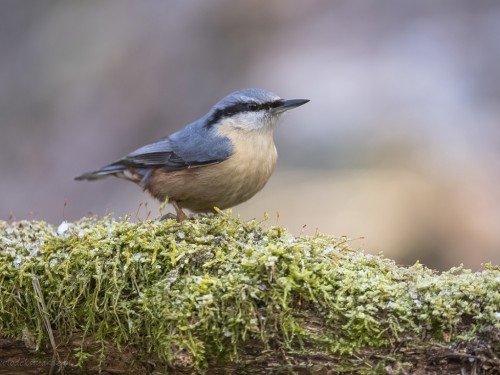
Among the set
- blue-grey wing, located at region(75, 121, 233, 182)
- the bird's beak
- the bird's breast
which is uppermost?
the bird's beak

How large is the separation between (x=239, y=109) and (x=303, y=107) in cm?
413

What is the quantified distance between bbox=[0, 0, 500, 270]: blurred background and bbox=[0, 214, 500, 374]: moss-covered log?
3.81 metres

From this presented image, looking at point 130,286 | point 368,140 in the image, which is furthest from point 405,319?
point 368,140

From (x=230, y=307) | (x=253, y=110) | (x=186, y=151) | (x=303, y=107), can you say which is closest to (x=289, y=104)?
(x=253, y=110)

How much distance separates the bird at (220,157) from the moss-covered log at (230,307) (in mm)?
1369

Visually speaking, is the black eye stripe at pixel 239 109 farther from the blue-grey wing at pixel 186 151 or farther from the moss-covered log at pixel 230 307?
the moss-covered log at pixel 230 307

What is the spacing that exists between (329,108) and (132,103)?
3.69 meters

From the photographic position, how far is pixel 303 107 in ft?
28.5

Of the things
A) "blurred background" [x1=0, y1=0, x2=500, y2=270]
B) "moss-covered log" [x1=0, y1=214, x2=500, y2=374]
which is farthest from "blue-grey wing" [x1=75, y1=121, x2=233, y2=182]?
"blurred background" [x1=0, y1=0, x2=500, y2=270]

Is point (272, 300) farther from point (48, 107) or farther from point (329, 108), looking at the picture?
point (48, 107)

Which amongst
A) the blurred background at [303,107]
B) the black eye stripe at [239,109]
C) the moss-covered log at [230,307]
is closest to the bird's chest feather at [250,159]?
the black eye stripe at [239,109]

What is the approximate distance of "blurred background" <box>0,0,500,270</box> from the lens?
7.05 metres

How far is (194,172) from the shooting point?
4.41m

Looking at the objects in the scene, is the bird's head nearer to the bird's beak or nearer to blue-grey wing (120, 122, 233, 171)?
the bird's beak
